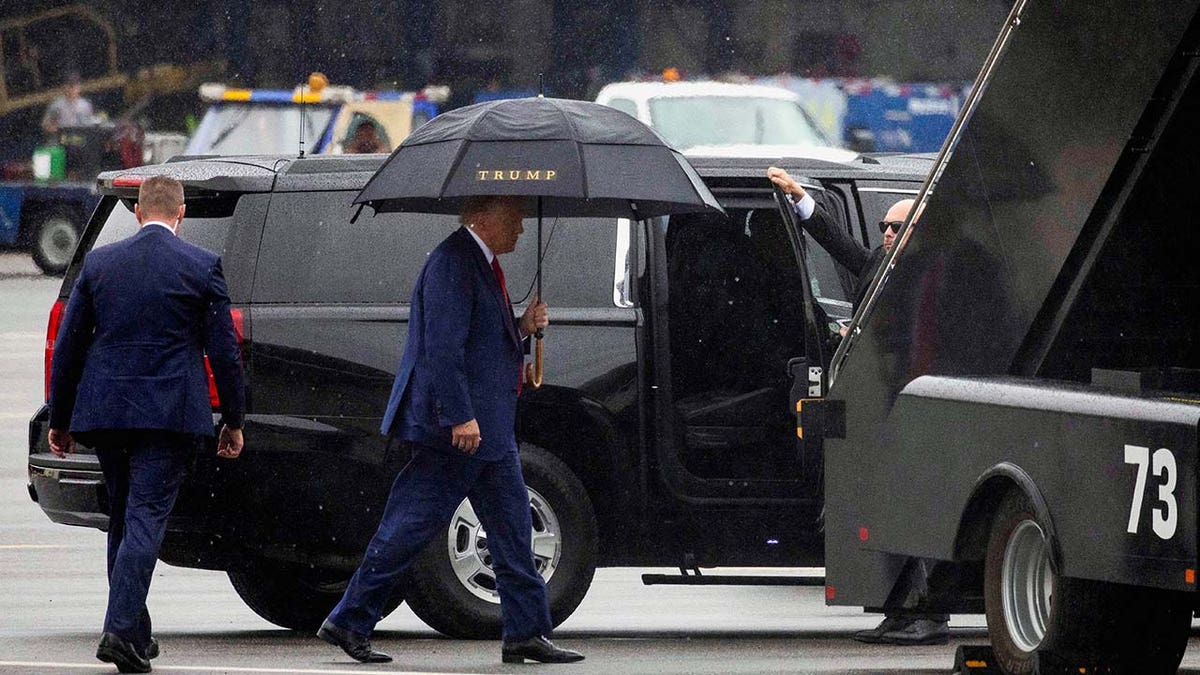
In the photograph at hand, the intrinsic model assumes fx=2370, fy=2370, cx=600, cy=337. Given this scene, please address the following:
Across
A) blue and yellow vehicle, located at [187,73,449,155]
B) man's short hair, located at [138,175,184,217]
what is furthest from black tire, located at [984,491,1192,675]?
blue and yellow vehicle, located at [187,73,449,155]

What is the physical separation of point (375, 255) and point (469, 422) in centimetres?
151

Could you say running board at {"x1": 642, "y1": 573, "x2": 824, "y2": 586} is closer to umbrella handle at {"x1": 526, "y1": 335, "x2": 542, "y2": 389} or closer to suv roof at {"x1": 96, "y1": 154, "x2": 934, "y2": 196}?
umbrella handle at {"x1": 526, "y1": 335, "x2": 542, "y2": 389}

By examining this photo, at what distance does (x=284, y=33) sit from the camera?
26.7m

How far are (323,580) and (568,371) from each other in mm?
1532

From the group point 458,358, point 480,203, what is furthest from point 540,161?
point 458,358

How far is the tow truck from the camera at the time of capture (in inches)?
258

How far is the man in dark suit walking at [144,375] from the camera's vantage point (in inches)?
318

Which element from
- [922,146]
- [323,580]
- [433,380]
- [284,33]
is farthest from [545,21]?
[433,380]

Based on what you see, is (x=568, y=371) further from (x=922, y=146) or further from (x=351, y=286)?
(x=922, y=146)

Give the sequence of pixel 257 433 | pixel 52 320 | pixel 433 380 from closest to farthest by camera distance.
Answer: pixel 433 380 < pixel 257 433 < pixel 52 320

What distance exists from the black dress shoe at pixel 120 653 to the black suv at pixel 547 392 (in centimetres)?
94

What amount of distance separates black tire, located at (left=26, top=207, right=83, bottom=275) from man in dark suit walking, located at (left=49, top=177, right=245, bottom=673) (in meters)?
19.3

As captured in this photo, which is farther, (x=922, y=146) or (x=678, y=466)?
(x=922, y=146)

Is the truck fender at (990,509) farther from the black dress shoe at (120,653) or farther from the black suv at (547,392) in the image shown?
the black dress shoe at (120,653)
